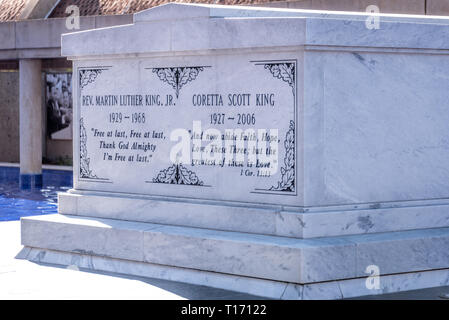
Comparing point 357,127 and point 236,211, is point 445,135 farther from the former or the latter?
point 236,211

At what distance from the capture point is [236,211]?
7.33 m

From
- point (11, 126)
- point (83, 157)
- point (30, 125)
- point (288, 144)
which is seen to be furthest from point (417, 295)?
point (11, 126)

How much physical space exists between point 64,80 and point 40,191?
926cm

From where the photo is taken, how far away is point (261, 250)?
6.75 m

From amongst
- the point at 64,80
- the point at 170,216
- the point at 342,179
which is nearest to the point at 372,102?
the point at 342,179

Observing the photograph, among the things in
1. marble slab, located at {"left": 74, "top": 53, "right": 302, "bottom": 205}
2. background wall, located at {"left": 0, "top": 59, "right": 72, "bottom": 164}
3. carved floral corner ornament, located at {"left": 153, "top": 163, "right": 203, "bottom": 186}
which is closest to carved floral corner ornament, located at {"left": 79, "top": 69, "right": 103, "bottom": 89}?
marble slab, located at {"left": 74, "top": 53, "right": 302, "bottom": 205}

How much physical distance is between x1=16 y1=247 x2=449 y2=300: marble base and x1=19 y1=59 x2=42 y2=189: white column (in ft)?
37.8

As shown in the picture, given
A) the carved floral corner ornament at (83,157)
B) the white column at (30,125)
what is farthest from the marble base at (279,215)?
the white column at (30,125)

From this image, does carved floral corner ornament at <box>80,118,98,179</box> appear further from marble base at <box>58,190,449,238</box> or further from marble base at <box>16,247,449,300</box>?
marble base at <box>16,247,449,300</box>

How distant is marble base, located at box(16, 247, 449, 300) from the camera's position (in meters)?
6.60

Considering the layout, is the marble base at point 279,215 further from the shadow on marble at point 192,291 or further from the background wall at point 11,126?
the background wall at point 11,126

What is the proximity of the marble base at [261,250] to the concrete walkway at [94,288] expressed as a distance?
0.24 m

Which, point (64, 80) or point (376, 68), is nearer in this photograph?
point (376, 68)

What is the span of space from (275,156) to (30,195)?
10986 millimetres
